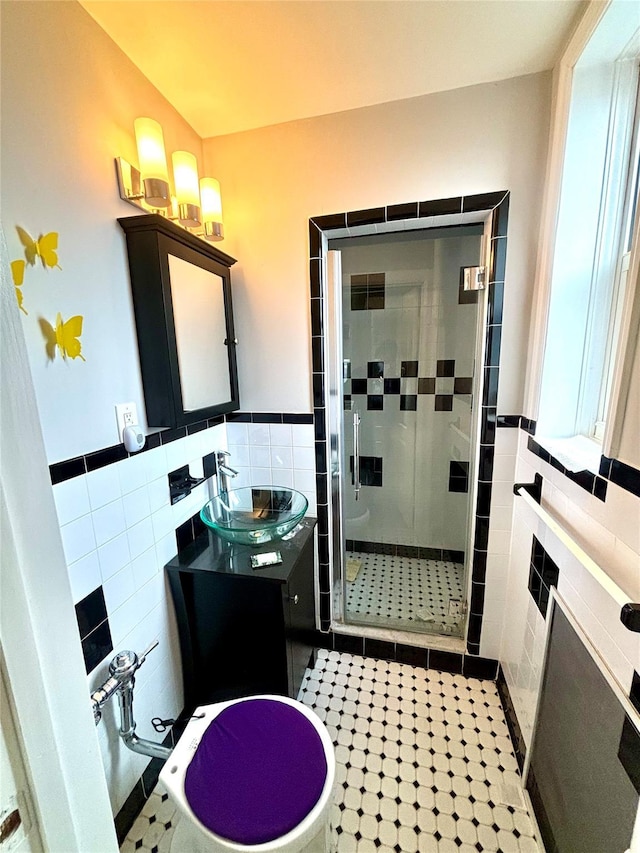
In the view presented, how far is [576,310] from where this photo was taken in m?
1.10

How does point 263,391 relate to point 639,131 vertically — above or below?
Result: below

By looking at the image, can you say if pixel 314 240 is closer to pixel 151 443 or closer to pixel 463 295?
pixel 463 295

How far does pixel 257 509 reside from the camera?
1663mm

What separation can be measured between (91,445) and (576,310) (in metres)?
1.56

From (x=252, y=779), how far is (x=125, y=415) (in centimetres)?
104

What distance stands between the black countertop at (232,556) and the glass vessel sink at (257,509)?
4 cm

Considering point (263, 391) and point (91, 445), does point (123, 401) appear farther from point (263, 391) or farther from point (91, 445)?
point (263, 391)

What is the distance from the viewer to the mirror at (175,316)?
104 cm

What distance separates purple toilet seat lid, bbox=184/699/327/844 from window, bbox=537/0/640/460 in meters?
1.16

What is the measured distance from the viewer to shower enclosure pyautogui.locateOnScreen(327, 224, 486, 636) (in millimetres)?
1790

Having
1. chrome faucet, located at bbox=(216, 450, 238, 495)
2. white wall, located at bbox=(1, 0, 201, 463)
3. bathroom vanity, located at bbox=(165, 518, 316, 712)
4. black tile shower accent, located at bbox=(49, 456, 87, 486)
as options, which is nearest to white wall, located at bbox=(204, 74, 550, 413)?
chrome faucet, located at bbox=(216, 450, 238, 495)

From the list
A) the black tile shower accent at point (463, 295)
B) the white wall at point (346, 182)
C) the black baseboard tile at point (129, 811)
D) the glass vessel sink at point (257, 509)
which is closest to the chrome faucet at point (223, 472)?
the glass vessel sink at point (257, 509)

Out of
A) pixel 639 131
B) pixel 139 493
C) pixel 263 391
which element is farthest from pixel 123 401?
pixel 639 131

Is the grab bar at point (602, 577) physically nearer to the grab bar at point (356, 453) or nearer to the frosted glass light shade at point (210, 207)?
the grab bar at point (356, 453)
